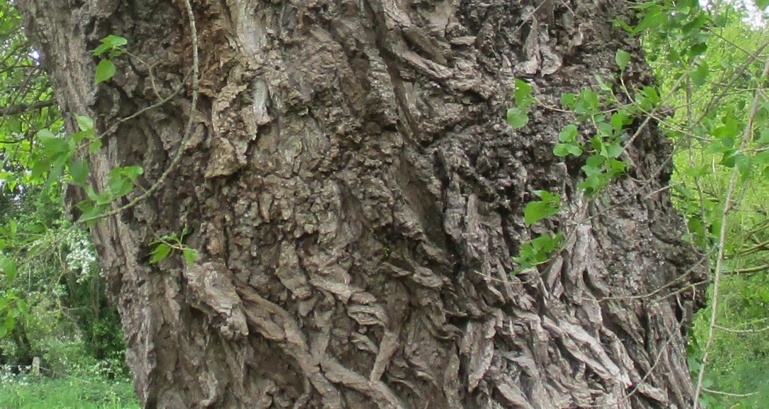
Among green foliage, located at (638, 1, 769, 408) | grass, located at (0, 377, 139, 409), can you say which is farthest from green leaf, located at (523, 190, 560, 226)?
grass, located at (0, 377, 139, 409)

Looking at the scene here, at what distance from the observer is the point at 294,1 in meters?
1.55

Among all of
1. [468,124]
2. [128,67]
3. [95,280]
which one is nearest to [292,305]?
[468,124]

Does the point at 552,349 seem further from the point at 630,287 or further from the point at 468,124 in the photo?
the point at 468,124

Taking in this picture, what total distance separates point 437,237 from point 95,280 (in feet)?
38.1

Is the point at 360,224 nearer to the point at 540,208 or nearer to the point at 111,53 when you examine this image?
the point at 540,208

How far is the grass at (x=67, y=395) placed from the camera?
808cm

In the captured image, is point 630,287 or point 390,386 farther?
point 630,287

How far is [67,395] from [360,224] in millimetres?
8548

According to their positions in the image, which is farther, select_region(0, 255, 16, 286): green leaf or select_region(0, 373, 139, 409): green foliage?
select_region(0, 373, 139, 409): green foliage

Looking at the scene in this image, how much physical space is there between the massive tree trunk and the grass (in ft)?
21.7

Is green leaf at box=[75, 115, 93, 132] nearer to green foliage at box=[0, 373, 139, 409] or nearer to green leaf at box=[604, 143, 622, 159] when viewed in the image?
green leaf at box=[604, 143, 622, 159]

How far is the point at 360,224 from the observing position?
149cm

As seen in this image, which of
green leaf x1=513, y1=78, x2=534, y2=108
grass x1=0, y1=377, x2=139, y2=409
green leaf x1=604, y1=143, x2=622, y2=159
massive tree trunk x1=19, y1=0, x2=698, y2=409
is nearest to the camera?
green leaf x1=513, y1=78, x2=534, y2=108

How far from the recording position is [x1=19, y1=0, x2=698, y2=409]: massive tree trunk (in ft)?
4.80
